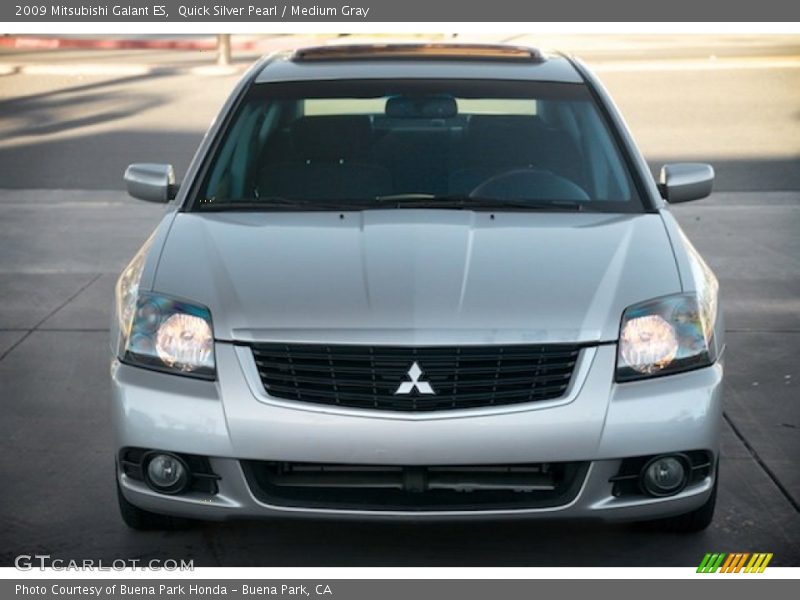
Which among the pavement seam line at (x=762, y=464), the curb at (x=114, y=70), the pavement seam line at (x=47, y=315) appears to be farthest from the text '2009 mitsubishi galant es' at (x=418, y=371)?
the curb at (x=114, y=70)

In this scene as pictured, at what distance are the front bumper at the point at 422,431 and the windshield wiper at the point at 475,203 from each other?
1.17 metres

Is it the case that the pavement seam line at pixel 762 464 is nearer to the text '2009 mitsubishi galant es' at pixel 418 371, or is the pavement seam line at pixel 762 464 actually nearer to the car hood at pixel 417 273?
the text '2009 mitsubishi galant es' at pixel 418 371

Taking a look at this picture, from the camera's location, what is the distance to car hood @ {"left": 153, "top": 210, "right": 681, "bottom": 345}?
4969 mm

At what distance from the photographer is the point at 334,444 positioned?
4.82 meters

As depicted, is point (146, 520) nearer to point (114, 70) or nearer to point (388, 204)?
point (388, 204)

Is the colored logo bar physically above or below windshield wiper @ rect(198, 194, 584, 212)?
below

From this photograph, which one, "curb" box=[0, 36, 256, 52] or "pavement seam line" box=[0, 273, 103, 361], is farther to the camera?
"curb" box=[0, 36, 256, 52]

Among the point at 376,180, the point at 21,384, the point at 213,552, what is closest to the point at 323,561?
the point at 213,552

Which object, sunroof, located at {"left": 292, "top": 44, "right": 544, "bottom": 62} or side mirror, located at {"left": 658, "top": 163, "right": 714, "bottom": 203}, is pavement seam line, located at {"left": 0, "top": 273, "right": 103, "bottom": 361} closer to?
sunroof, located at {"left": 292, "top": 44, "right": 544, "bottom": 62}

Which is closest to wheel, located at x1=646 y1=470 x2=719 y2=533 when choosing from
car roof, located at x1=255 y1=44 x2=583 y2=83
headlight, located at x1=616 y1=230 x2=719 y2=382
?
headlight, located at x1=616 y1=230 x2=719 y2=382

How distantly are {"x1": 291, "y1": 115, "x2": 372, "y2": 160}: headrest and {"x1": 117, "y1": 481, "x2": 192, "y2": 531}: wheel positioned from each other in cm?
169

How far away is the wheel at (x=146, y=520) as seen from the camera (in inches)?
215

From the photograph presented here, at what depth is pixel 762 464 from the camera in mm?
6336

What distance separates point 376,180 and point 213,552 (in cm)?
167
